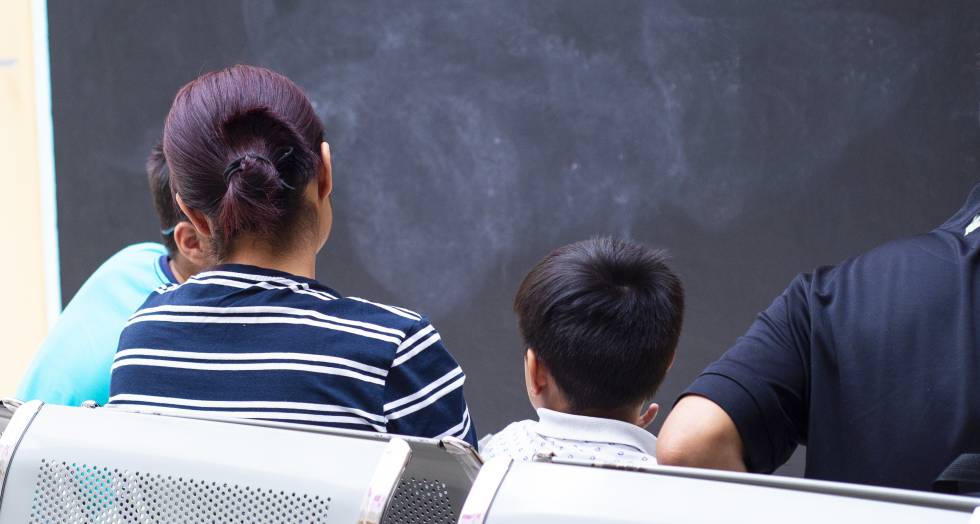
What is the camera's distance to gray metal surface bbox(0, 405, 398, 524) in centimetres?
83

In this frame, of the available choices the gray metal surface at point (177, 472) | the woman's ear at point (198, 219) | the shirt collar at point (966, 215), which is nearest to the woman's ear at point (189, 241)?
the woman's ear at point (198, 219)

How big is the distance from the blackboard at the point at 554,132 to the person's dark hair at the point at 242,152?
1.37 metres

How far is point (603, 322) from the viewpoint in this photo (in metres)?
1.33

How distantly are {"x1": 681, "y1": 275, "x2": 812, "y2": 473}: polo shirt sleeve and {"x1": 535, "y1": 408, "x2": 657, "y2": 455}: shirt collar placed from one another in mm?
288

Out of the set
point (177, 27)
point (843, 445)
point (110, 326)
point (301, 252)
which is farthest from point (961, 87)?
point (177, 27)

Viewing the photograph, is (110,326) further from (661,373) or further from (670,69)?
(670,69)

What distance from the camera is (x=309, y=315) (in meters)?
1.04

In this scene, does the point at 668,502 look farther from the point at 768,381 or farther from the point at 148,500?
the point at 148,500

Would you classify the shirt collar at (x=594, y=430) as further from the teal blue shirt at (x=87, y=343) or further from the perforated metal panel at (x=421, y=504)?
the teal blue shirt at (x=87, y=343)

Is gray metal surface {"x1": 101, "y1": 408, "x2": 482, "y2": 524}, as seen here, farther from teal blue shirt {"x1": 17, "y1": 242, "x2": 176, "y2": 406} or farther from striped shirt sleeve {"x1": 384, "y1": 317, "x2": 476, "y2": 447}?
teal blue shirt {"x1": 17, "y1": 242, "x2": 176, "y2": 406}

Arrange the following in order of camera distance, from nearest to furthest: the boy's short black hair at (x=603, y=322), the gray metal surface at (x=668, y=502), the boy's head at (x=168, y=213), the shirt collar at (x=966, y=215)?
1. the gray metal surface at (x=668, y=502)
2. the shirt collar at (x=966, y=215)
3. the boy's short black hair at (x=603, y=322)
4. the boy's head at (x=168, y=213)

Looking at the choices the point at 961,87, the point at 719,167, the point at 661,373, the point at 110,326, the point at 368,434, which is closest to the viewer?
the point at 368,434

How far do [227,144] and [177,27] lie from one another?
1748 millimetres

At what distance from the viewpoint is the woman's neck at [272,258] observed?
1.11 metres
